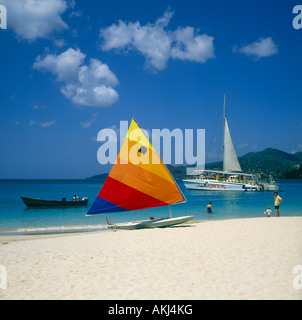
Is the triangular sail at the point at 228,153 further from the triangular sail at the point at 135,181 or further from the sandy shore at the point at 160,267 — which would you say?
the sandy shore at the point at 160,267

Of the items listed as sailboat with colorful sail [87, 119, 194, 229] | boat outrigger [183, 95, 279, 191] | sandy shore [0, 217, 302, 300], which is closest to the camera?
sandy shore [0, 217, 302, 300]

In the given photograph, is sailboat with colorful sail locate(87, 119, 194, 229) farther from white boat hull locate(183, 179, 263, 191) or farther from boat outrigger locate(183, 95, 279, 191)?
white boat hull locate(183, 179, 263, 191)

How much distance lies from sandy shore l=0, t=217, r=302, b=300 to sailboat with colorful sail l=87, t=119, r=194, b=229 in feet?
8.34

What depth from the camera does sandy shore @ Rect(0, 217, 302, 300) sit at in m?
5.77

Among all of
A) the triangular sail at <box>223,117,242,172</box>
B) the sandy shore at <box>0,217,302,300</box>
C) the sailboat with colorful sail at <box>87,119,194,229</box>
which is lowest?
the sandy shore at <box>0,217,302,300</box>

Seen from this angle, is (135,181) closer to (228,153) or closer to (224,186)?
(228,153)

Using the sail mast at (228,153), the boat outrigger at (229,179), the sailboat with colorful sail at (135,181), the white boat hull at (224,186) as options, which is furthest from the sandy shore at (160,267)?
the white boat hull at (224,186)

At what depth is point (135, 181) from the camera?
543 inches

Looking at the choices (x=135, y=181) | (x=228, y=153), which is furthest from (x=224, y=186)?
(x=135, y=181)

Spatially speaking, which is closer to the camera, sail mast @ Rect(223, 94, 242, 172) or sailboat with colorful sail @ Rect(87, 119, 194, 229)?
sailboat with colorful sail @ Rect(87, 119, 194, 229)

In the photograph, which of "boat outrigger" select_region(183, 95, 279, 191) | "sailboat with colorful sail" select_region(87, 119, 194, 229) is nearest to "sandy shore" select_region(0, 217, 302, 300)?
"sailboat with colorful sail" select_region(87, 119, 194, 229)

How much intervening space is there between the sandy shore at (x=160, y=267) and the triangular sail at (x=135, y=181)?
254cm

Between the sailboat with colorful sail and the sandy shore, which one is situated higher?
the sailboat with colorful sail

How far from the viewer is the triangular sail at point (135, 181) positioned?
13.8 metres
